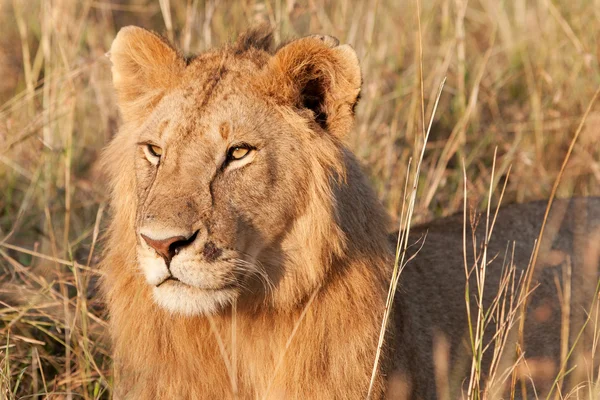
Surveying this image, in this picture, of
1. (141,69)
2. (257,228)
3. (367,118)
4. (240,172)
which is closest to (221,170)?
(240,172)

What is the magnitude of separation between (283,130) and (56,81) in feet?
8.39

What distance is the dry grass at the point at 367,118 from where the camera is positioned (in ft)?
16.1

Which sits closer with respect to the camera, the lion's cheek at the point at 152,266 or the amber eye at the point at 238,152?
the lion's cheek at the point at 152,266

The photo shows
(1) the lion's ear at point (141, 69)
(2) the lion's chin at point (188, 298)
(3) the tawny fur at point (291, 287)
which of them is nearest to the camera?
(2) the lion's chin at point (188, 298)

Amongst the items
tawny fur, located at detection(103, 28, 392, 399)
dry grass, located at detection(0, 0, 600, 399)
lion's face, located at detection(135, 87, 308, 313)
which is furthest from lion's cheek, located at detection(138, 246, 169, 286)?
dry grass, located at detection(0, 0, 600, 399)

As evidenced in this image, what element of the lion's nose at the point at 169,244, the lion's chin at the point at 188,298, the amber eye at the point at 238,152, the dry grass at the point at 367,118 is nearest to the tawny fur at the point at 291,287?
the amber eye at the point at 238,152

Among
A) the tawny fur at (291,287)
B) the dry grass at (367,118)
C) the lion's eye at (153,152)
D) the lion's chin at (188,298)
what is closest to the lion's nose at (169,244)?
the lion's chin at (188,298)

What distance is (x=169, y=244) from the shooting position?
9.73 ft

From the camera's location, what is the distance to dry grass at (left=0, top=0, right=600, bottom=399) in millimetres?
4906

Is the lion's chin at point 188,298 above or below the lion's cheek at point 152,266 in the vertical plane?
below

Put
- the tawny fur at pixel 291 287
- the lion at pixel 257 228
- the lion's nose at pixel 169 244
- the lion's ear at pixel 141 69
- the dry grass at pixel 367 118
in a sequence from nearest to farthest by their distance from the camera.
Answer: the lion's nose at pixel 169 244 → the lion at pixel 257 228 → the tawny fur at pixel 291 287 → the lion's ear at pixel 141 69 → the dry grass at pixel 367 118

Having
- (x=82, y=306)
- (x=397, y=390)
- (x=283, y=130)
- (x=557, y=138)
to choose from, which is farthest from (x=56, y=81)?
(x=557, y=138)

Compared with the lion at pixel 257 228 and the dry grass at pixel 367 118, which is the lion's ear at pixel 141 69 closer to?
the lion at pixel 257 228

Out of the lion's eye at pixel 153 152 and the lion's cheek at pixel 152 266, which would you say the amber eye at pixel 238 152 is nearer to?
the lion's eye at pixel 153 152
